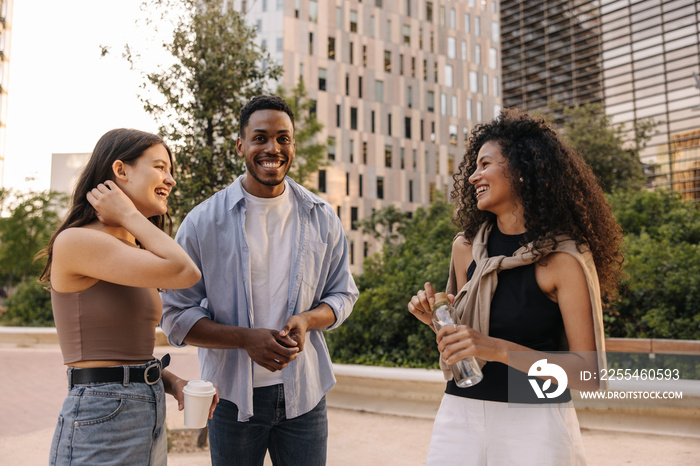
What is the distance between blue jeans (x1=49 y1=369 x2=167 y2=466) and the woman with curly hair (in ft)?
3.28

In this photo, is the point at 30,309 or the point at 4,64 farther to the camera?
the point at 4,64

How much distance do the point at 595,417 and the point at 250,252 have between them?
4.60 meters

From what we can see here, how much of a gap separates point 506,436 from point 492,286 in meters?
0.52

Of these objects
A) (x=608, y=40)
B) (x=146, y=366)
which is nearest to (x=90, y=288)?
(x=146, y=366)

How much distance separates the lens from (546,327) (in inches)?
81.0

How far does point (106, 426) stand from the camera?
183 centimetres

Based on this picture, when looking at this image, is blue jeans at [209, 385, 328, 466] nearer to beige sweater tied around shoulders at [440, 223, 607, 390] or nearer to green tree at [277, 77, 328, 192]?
beige sweater tied around shoulders at [440, 223, 607, 390]

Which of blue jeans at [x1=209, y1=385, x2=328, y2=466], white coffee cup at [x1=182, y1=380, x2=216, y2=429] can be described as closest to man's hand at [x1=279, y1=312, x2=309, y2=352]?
blue jeans at [x1=209, y1=385, x2=328, y2=466]

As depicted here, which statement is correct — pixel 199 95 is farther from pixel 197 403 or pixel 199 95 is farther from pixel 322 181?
pixel 322 181

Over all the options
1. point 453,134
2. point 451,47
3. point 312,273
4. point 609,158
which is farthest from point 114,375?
point 451,47

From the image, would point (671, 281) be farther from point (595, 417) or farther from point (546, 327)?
point (546, 327)

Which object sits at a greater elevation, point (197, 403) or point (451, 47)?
point (451, 47)
